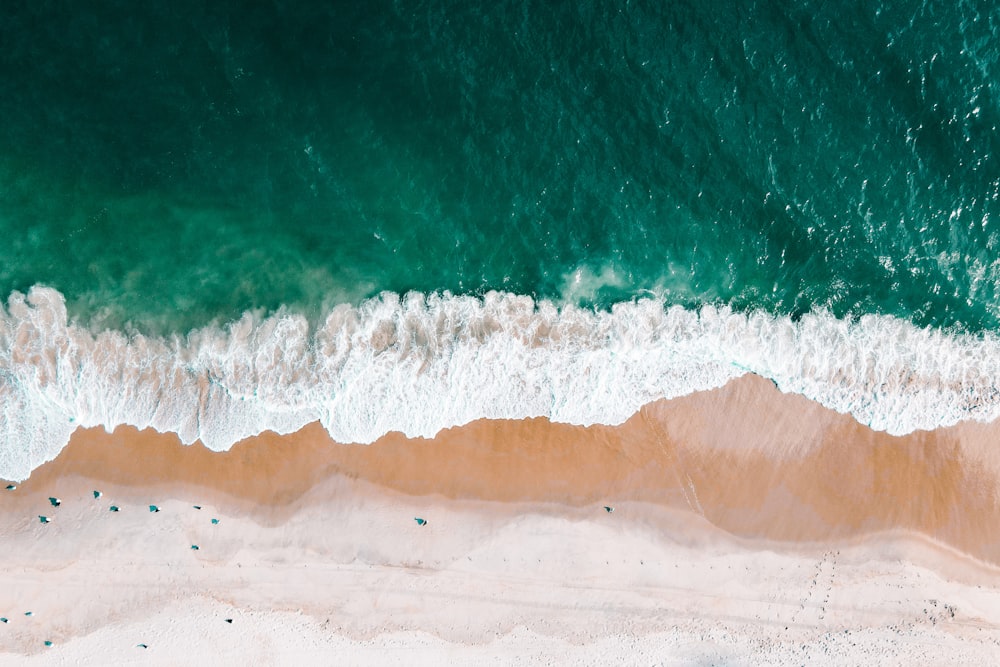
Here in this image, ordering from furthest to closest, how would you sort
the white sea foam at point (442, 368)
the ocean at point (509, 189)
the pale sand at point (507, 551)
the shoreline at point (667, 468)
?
the ocean at point (509, 189) < the white sea foam at point (442, 368) < the shoreline at point (667, 468) < the pale sand at point (507, 551)

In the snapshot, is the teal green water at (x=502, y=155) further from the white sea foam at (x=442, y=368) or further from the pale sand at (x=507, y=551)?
the pale sand at (x=507, y=551)

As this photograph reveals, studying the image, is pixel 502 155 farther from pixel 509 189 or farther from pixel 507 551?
pixel 507 551

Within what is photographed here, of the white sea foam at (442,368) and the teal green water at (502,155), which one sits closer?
the white sea foam at (442,368)

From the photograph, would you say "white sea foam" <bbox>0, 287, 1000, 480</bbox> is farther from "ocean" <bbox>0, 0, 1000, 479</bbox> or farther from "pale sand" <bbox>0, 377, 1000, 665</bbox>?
"pale sand" <bbox>0, 377, 1000, 665</bbox>

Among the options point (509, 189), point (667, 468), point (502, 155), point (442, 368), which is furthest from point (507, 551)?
point (502, 155)

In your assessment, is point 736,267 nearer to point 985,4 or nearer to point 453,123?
point 453,123

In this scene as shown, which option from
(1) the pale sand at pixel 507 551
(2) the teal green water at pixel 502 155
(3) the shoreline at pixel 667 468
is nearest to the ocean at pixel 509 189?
(2) the teal green water at pixel 502 155
